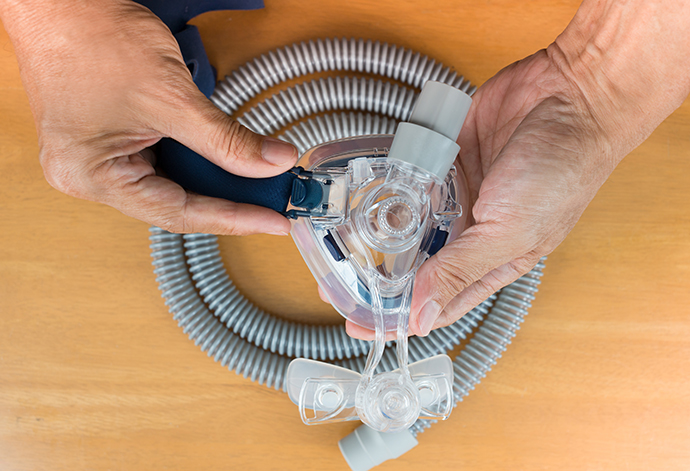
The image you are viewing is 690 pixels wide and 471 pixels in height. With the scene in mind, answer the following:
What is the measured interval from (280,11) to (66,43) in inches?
23.0

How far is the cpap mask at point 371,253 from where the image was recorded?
68 cm

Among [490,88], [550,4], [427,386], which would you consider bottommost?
[427,386]

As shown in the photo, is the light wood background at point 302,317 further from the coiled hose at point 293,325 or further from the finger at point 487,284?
the finger at point 487,284

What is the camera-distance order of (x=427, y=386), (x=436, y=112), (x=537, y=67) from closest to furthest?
1. (x=436, y=112)
2. (x=427, y=386)
3. (x=537, y=67)

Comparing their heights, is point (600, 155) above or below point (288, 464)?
above

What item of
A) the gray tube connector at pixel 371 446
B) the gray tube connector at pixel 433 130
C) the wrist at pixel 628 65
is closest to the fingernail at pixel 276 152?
the gray tube connector at pixel 433 130

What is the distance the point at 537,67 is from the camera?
87 centimetres

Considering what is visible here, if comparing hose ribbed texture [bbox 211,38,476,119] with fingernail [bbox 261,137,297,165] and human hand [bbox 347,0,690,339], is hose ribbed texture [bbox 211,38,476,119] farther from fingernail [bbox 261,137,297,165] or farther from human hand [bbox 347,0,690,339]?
fingernail [bbox 261,137,297,165]

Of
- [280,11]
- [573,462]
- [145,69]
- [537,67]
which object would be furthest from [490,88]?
[573,462]

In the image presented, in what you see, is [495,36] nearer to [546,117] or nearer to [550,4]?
[550,4]

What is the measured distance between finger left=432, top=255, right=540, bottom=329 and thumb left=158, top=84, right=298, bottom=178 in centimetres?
43

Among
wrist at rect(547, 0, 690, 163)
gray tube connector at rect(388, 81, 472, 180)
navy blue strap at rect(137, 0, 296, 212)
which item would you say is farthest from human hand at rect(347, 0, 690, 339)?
navy blue strap at rect(137, 0, 296, 212)

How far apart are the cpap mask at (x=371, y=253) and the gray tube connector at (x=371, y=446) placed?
26cm

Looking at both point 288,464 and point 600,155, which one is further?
point 288,464
